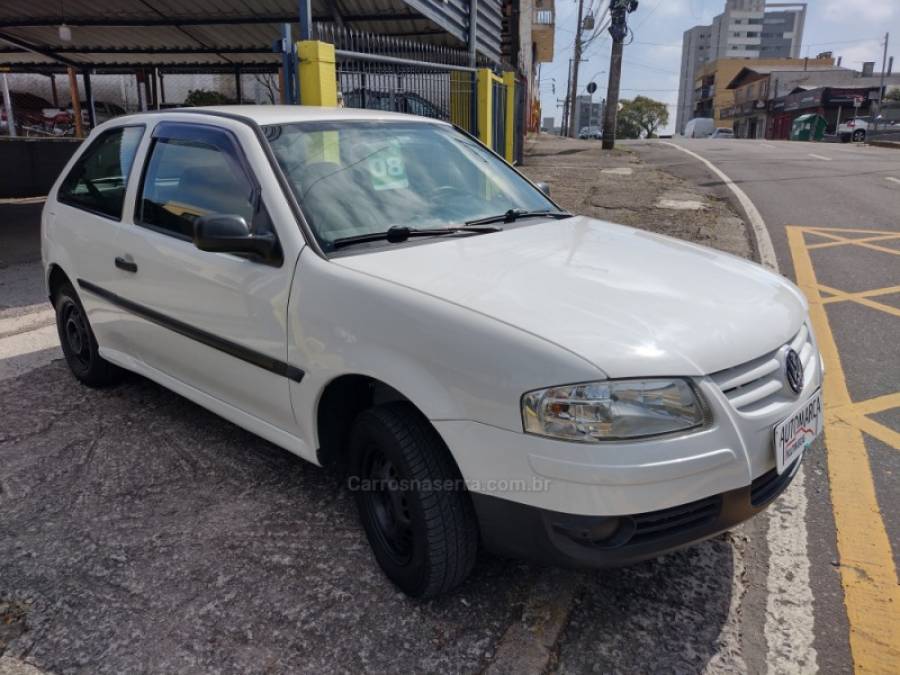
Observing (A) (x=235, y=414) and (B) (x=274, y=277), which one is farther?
(A) (x=235, y=414)

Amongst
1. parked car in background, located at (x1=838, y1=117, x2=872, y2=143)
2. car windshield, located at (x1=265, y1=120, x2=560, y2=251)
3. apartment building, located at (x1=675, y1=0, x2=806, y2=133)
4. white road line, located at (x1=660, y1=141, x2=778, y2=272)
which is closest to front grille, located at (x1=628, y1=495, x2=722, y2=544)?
car windshield, located at (x1=265, y1=120, x2=560, y2=251)

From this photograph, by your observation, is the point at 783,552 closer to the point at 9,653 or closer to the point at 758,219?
the point at 9,653

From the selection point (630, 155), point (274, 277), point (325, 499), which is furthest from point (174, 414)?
point (630, 155)

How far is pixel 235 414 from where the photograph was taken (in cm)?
319

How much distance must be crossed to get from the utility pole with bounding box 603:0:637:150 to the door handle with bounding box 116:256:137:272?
19.9 m

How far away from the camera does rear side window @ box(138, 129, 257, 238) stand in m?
3.09

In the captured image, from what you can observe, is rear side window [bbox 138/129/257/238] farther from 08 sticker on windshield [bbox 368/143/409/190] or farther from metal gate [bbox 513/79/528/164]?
metal gate [bbox 513/79/528/164]

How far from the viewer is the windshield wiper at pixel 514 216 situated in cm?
325

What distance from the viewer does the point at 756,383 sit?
7.48ft

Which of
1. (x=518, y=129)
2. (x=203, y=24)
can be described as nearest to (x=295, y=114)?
(x=203, y=24)

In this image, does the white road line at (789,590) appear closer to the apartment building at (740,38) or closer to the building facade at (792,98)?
the building facade at (792,98)

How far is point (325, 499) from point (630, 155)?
742 inches

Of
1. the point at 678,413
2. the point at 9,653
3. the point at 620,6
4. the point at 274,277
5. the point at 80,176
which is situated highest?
the point at 620,6

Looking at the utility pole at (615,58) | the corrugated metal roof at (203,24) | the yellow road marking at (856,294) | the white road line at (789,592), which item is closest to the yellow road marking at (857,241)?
the yellow road marking at (856,294)
